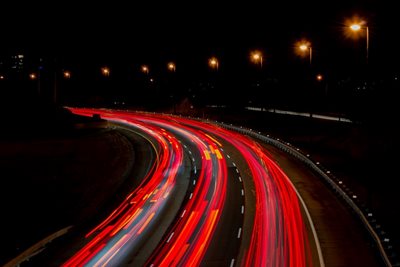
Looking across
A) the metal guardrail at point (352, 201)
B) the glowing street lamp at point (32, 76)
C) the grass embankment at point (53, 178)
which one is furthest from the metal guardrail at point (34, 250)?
the glowing street lamp at point (32, 76)

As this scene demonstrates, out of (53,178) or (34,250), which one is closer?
(34,250)

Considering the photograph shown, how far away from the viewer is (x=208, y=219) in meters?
30.0

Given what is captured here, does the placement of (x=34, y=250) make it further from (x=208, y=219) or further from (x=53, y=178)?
(x=53, y=178)

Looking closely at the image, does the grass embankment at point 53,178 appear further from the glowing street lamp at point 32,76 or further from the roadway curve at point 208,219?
the glowing street lamp at point 32,76

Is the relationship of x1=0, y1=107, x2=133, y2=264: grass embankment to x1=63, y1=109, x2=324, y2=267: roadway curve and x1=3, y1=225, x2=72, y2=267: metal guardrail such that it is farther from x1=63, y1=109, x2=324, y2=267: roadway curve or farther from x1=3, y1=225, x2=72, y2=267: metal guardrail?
x1=63, y1=109, x2=324, y2=267: roadway curve

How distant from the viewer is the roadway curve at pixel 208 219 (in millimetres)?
23578

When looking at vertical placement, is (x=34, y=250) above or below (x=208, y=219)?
below

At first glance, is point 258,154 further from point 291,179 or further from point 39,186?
point 39,186

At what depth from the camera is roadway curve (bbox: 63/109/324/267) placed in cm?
2358

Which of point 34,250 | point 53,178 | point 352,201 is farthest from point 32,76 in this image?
point 352,201

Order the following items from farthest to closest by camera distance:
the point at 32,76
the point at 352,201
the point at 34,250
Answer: the point at 32,76
the point at 352,201
the point at 34,250

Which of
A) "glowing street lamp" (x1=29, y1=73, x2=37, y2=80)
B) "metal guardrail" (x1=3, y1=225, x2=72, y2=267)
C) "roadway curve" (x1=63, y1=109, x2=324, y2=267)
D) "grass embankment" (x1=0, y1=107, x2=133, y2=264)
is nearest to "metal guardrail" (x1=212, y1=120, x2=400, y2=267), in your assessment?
"roadway curve" (x1=63, y1=109, x2=324, y2=267)

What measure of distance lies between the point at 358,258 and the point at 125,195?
786 inches

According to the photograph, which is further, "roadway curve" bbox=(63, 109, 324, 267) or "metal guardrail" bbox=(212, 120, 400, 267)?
"roadway curve" bbox=(63, 109, 324, 267)
